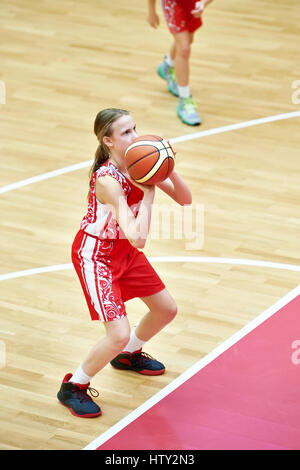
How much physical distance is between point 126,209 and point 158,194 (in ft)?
8.45

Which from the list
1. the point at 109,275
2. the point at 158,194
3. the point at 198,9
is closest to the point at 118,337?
the point at 109,275

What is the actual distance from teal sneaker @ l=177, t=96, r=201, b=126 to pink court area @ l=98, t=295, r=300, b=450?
3031mm

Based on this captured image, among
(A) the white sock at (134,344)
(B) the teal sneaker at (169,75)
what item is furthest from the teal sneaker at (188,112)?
(A) the white sock at (134,344)

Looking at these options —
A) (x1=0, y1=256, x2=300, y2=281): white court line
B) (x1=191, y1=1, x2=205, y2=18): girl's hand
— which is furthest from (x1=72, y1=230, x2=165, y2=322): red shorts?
(x1=191, y1=1, x2=205, y2=18): girl's hand

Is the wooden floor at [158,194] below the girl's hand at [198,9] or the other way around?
below

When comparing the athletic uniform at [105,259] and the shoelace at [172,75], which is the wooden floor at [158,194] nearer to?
the shoelace at [172,75]

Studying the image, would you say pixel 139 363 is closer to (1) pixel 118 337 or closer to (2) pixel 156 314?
(2) pixel 156 314

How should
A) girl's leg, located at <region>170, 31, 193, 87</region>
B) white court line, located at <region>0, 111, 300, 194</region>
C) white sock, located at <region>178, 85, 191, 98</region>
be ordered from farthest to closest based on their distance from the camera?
1. white sock, located at <region>178, 85, 191, 98</region>
2. girl's leg, located at <region>170, 31, 193, 87</region>
3. white court line, located at <region>0, 111, 300, 194</region>

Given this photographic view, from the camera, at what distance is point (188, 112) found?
8.35 m

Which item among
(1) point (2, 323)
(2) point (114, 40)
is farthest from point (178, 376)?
(2) point (114, 40)

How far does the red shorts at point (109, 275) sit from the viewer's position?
193 inches

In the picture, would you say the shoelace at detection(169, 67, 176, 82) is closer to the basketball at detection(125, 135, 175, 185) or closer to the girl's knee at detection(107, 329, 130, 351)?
the basketball at detection(125, 135, 175, 185)

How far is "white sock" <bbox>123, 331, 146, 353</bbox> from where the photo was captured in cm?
540

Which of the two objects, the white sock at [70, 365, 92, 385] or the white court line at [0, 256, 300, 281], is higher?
the white sock at [70, 365, 92, 385]
